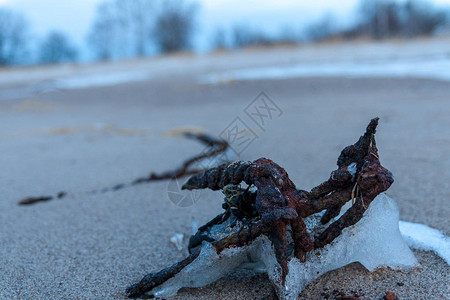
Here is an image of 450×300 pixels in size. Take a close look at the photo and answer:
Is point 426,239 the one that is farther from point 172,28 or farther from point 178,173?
point 172,28

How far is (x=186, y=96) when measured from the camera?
5.73 metres

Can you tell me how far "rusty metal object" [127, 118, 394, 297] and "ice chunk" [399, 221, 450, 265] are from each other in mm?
374

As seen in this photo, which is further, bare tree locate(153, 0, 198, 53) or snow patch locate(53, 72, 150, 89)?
bare tree locate(153, 0, 198, 53)

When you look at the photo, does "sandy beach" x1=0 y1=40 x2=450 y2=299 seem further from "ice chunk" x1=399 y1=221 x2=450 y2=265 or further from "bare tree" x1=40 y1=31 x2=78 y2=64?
"bare tree" x1=40 y1=31 x2=78 y2=64

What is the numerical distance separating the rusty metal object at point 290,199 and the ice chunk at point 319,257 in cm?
3

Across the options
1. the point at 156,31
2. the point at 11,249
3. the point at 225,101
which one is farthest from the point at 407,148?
the point at 156,31

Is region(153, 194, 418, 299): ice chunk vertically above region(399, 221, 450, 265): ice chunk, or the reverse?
region(153, 194, 418, 299): ice chunk

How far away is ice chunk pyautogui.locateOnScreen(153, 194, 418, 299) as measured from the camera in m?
1.05

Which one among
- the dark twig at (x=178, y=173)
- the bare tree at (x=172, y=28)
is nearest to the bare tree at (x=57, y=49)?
the bare tree at (x=172, y=28)

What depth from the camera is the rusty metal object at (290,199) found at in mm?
974

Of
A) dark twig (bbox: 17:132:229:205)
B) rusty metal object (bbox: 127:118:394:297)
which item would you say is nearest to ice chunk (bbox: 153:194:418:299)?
rusty metal object (bbox: 127:118:394:297)

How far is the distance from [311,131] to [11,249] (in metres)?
2.25

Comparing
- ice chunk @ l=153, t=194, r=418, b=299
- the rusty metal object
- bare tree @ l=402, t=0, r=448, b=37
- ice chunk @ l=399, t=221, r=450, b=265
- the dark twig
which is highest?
the rusty metal object

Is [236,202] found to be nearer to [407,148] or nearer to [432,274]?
[432,274]
